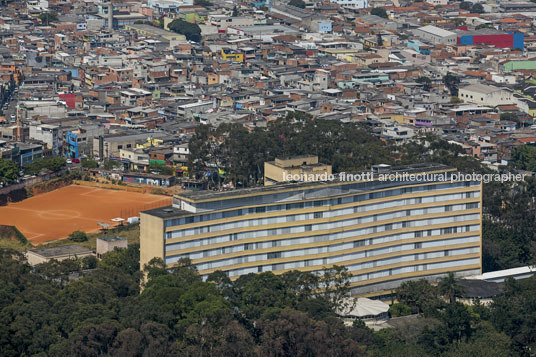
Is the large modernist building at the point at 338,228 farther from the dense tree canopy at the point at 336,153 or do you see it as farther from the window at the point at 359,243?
the dense tree canopy at the point at 336,153

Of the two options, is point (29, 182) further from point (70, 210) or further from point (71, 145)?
point (71, 145)

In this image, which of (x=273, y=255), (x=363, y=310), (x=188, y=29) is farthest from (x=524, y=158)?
(x=188, y=29)

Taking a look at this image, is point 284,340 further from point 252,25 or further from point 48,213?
point 252,25

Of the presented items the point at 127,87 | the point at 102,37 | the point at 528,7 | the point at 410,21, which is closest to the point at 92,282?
the point at 127,87

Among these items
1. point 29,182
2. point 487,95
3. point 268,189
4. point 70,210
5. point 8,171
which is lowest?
point 70,210

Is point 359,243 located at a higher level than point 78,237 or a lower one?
higher

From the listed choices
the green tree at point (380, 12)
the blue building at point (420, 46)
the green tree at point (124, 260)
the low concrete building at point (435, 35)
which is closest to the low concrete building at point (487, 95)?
the blue building at point (420, 46)

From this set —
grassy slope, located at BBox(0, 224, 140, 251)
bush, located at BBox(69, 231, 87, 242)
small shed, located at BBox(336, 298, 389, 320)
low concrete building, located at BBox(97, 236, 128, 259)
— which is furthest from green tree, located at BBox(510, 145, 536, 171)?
small shed, located at BBox(336, 298, 389, 320)
